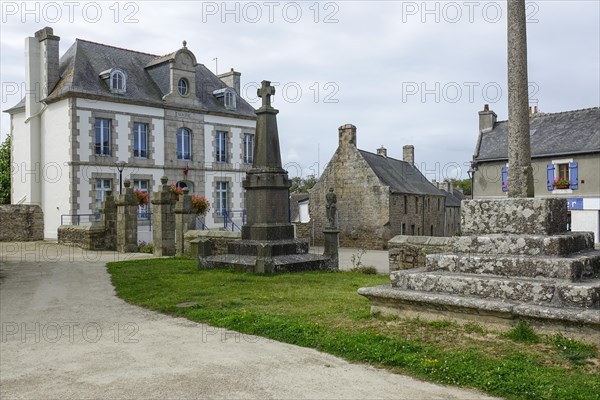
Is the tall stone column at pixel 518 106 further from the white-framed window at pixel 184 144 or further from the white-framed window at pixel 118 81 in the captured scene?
the white-framed window at pixel 184 144

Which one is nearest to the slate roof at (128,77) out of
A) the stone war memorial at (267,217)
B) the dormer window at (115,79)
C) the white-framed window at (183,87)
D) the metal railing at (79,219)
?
the dormer window at (115,79)

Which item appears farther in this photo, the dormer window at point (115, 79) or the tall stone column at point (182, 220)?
the dormer window at point (115, 79)

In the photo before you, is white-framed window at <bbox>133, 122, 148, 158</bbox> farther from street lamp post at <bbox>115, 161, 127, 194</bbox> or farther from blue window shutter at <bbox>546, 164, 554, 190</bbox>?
blue window shutter at <bbox>546, 164, 554, 190</bbox>

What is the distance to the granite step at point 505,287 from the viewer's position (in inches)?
202

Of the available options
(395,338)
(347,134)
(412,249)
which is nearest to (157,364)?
(395,338)

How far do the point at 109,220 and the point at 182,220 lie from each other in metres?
5.87

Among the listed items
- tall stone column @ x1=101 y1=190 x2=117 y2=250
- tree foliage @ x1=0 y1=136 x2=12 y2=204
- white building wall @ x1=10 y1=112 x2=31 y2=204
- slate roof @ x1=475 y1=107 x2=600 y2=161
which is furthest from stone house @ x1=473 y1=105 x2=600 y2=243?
tree foliage @ x1=0 y1=136 x2=12 y2=204

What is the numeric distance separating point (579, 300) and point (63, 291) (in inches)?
352

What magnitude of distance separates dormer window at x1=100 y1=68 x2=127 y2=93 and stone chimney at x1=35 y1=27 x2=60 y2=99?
2403mm

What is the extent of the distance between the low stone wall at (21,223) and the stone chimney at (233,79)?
15.0 meters

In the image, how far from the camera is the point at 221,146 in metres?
33.2

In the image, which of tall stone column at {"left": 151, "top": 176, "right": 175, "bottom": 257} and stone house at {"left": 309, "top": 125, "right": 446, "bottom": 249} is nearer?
tall stone column at {"left": 151, "top": 176, "right": 175, "bottom": 257}

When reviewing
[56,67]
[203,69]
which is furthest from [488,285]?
[203,69]

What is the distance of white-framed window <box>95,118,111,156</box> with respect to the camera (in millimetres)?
27406
